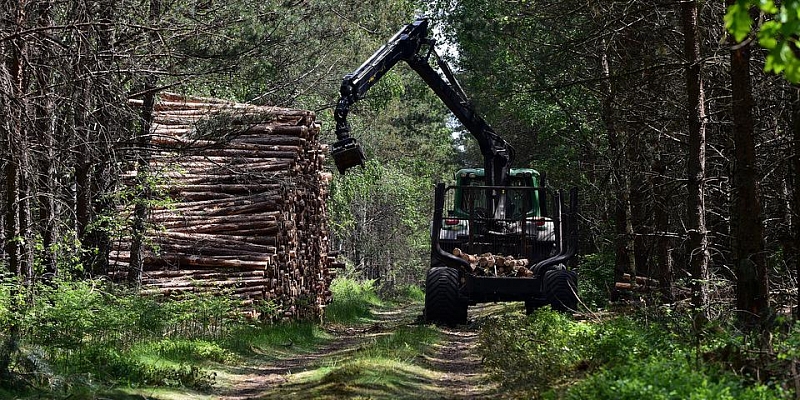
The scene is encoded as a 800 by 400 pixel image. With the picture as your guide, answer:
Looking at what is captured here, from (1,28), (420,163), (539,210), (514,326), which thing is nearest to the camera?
(1,28)

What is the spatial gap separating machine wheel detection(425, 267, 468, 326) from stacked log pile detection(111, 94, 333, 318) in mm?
3150

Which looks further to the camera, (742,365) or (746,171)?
(746,171)

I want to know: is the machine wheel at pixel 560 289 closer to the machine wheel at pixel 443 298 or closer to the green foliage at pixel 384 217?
the machine wheel at pixel 443 298

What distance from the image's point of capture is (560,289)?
687 inches

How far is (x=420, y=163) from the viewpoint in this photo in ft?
167

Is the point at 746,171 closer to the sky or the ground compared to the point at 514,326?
closer to the sky

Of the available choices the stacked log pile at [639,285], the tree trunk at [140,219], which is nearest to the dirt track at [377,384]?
the stacked log pile at [639,285]

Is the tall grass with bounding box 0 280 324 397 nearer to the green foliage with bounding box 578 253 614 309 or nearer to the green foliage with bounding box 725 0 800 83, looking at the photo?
the green foliage with bounding box 725 0 800 83

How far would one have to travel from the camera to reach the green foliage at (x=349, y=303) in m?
25.2

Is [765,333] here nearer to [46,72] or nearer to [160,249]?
[46,72]

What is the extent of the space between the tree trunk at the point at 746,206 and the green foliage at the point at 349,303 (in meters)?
14.7

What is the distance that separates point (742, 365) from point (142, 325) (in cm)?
920

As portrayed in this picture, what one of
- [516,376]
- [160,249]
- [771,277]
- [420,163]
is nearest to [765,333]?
[516,376]

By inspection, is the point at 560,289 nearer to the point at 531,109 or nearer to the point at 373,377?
the point at 373,377
